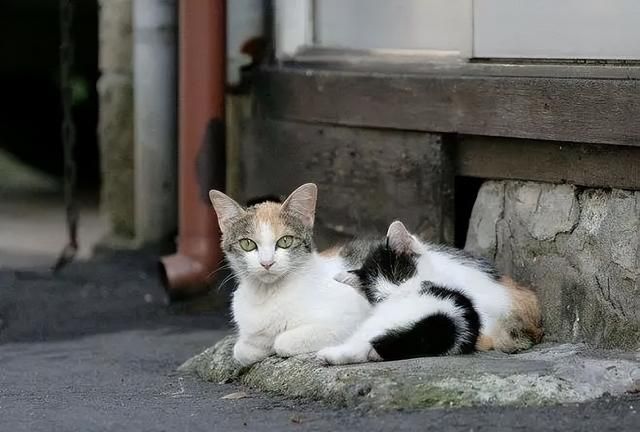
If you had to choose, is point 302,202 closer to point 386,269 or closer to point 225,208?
point 225,208

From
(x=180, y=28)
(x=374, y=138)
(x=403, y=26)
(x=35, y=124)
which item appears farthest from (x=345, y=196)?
(x=35, y=124)

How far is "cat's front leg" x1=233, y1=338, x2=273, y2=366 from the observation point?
15.6ft

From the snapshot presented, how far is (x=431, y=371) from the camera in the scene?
4117 millimetres

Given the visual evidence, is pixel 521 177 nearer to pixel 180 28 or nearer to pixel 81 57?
pixel 180 28

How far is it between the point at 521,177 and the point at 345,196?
1221mm

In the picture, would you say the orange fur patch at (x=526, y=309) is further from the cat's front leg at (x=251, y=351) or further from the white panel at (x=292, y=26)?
the white panel at (x=292, y=26)

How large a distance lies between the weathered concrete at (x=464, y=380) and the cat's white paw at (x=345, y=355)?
4 centimetres

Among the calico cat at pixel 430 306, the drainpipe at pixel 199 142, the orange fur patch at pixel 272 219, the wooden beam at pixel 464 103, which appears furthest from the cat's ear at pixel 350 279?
the drainpipe at pixel 199 142

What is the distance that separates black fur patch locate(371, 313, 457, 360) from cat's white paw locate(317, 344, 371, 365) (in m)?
0.05

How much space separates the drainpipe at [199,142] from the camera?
6578 mm

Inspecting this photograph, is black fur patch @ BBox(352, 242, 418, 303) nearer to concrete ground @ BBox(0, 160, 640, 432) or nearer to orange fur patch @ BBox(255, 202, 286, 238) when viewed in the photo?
orange fur patch @ BBox(255, 202, 286, 238)

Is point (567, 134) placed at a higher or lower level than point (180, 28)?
lower

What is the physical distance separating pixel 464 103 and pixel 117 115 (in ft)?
9.93

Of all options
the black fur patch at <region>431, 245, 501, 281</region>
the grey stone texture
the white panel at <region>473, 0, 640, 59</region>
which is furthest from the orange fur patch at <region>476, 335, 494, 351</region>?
the grey stone texture
